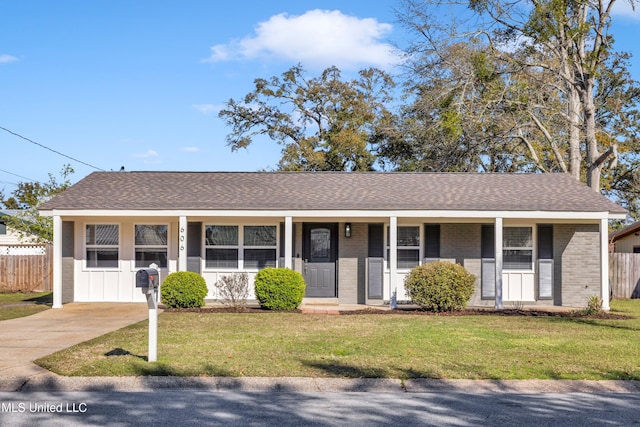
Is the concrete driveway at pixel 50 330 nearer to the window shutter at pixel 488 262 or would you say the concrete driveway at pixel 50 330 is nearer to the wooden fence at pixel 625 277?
the window shutter at pixel 488 262

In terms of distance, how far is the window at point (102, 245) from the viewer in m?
19.2

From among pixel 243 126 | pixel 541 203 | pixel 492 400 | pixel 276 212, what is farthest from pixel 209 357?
pixel 243 126

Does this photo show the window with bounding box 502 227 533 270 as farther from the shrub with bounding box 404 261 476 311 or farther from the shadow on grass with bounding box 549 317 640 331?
the shadow on grass with bounding box 549 317 640 331

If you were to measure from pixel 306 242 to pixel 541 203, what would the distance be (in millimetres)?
6444

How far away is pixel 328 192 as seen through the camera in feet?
63.8

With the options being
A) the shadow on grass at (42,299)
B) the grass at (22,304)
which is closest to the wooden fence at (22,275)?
the grass at (22,304)

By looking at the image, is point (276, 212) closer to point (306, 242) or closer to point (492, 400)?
point (306, 242)

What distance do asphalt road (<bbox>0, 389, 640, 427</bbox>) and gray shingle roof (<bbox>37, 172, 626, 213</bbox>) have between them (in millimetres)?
10242

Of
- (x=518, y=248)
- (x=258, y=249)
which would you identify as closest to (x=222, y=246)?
(x=258, y=249)

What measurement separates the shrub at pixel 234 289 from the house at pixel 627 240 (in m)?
18.4

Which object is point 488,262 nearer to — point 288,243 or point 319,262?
point 319,262

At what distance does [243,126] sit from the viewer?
39.7m

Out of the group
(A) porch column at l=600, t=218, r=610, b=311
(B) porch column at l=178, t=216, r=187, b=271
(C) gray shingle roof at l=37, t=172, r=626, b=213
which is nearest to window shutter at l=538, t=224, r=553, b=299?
(C) gray shingle roof at l=37, t=172, r=626, b=213

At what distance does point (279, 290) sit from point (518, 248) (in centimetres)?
713
